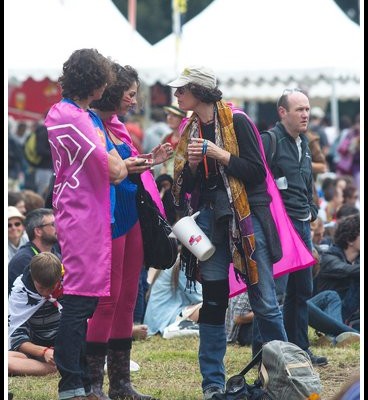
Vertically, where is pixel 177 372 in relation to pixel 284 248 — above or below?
below

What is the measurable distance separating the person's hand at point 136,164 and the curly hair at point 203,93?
0.55 meters

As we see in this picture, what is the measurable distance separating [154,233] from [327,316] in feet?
10.3

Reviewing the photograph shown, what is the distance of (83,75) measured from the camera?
559 centimetres

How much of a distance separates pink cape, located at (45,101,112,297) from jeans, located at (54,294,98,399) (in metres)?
0.07

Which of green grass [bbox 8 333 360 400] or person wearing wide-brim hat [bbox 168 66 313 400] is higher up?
person wearing wide-brim hat [bbox 168 66 313 400]

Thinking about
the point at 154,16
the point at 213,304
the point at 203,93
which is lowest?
the point at 213,304

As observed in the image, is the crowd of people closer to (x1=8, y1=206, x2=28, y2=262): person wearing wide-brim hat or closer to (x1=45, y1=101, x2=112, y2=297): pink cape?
(x1=45, y1=101, x2=112, y2=297): pink cape

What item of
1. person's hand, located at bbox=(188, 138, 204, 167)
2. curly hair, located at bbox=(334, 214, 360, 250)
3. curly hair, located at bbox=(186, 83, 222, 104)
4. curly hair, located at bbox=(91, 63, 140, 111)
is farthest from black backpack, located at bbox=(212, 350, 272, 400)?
curly hair, located at bbox=(334, 214, 360, 250)

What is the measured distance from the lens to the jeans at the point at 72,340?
549cm

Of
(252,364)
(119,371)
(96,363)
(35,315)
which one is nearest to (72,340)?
(96,363)

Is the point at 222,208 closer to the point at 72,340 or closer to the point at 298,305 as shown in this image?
the point at 72,340

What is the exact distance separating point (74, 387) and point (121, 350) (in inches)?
25.0

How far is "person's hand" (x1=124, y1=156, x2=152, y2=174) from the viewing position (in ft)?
18.6

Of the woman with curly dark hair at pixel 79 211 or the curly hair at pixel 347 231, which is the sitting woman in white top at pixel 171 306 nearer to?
the curly hair at pixel 347 231
